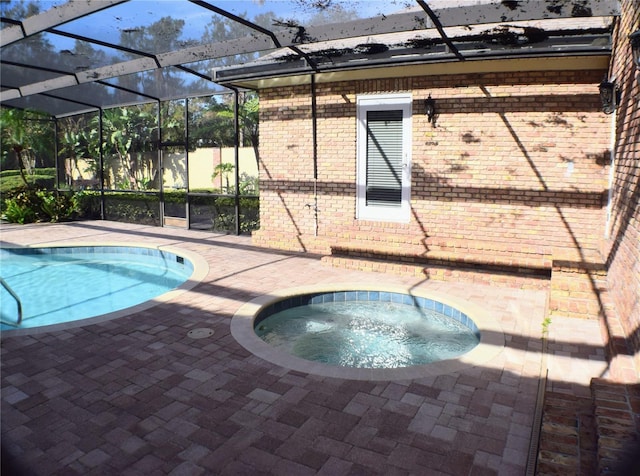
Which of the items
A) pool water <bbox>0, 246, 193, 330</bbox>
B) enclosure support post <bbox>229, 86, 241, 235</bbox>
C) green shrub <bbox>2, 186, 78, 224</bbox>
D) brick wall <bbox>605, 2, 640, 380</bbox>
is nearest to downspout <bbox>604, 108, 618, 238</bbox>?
brick wall <bbox>605, 2, 640, 380</bbox>

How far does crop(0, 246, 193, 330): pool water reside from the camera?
7.08m

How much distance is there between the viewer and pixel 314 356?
5.07 meters

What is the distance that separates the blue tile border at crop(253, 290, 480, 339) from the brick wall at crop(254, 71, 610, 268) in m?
1.36

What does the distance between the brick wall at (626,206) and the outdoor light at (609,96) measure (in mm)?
104

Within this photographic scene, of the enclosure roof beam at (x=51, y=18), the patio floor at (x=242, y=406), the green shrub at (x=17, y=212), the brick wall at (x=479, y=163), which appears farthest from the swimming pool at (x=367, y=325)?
the green shrub at (x=17, y=212)

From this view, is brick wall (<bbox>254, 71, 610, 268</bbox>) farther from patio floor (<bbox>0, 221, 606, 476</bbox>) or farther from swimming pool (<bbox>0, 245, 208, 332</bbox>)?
swimming pool (<bbox>0, 245, 208, 332</bbox>)

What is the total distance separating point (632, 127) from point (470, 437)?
12.4 feet

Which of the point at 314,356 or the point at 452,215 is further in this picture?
the point at 452,215

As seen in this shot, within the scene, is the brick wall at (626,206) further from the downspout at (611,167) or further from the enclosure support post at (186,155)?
the enclosure support post at (186,155)

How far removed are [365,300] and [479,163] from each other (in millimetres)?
3160

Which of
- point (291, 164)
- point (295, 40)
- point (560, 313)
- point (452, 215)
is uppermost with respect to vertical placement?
point (295, 40)

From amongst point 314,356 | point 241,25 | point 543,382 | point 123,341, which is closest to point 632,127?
point 543,382

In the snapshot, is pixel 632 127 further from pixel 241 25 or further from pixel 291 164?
pixel 291 164

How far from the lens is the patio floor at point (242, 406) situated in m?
2.89
